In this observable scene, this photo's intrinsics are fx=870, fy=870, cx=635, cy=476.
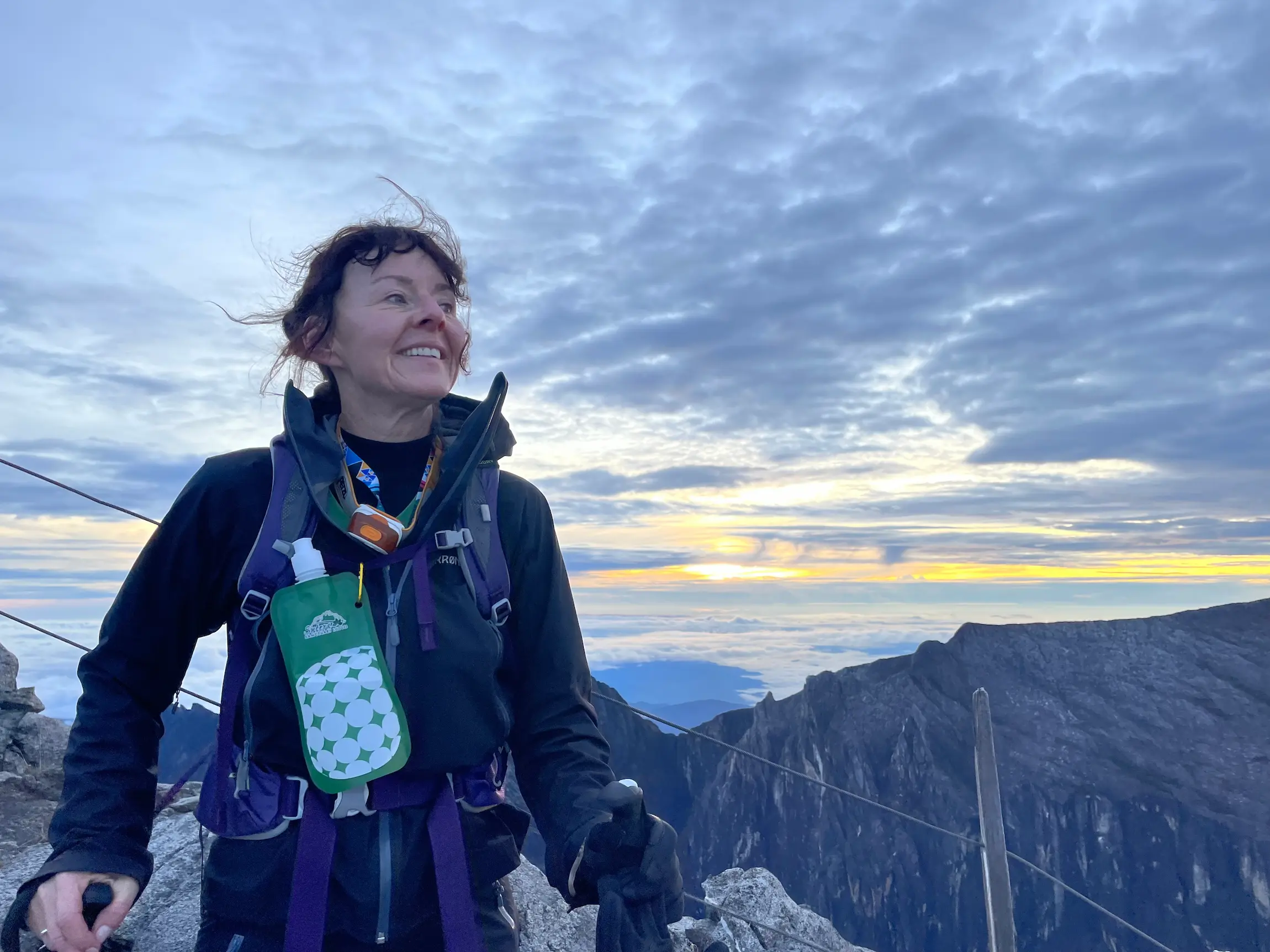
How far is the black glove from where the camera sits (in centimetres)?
249

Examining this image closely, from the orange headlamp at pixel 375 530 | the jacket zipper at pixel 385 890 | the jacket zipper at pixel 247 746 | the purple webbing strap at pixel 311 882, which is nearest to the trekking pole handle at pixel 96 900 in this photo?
the jacket zipper at pixel 247 746

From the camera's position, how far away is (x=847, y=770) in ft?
230


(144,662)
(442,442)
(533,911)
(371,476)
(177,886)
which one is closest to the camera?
(144,662)

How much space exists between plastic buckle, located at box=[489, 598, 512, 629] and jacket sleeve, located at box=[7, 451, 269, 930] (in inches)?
33.5

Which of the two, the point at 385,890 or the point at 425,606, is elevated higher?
the point at 425,606

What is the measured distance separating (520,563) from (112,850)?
1523 mm

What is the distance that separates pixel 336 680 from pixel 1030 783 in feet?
243

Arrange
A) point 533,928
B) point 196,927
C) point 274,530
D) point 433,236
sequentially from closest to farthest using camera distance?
1. point 274,530
2. point 433,236
3. point 196,927
4. point 533,928

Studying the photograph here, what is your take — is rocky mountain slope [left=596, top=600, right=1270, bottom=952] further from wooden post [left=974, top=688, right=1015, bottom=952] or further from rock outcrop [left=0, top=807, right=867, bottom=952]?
rock outcrop [left=0, top=807, right=867, bottom=952]

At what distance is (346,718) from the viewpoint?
2.62 m

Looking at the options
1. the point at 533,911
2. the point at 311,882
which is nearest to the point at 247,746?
the point at 311,882

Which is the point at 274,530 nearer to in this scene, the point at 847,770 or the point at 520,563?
the point at 520,563

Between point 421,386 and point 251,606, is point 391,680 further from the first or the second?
point 421,386

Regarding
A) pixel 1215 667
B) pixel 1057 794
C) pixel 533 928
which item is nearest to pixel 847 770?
pixel 1057 794
